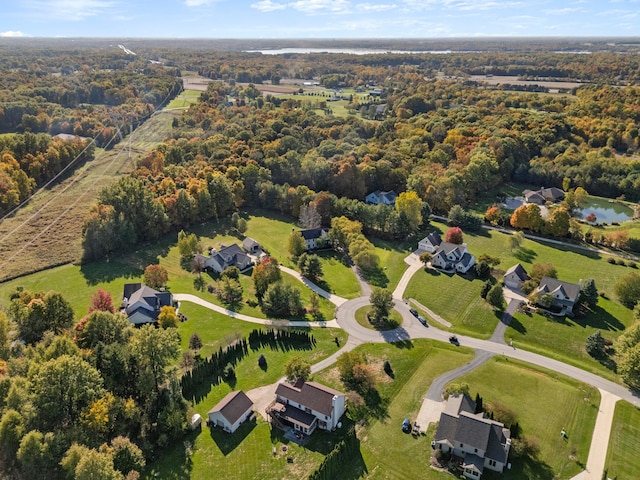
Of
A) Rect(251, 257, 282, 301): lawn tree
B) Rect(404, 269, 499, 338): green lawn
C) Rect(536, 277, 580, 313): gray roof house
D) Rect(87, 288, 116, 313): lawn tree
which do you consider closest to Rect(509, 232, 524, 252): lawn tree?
Rect(404, 269, 499, 338): green lawn

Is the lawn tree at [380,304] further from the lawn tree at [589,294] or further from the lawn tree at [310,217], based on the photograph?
the lawn tree at [310,217]

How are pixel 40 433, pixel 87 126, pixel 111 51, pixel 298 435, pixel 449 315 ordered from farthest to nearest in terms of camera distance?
pixel 111 51
pixel 87 126
pixel 449 315
pixel 298 435
pixel 40 433

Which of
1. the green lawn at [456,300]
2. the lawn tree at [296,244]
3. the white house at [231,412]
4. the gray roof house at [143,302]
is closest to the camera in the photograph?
the white house at [231,412]

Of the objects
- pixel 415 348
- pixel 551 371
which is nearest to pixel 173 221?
pixel 415 348

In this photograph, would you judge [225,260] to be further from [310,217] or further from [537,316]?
[537,316]

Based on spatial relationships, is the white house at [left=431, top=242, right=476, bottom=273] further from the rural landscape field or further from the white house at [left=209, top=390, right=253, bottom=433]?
the white house at [left=209, top=390, right=253, bottom=433]

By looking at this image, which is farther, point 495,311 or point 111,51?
point 111,51

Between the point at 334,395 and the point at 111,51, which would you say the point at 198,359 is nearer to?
the point at 334,395

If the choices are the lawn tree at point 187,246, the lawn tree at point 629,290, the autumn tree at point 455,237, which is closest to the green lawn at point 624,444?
the lawn tree at point 629,290
